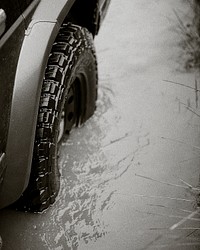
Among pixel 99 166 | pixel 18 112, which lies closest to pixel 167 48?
pixel 99 166

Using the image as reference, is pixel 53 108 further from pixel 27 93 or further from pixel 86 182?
pixel 86 182

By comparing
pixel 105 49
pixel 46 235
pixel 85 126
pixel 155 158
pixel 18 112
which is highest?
pixel 105 49

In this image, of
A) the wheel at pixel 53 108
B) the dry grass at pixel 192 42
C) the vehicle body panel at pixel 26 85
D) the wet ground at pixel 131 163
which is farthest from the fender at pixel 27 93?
the dry grass at pixel 192 42

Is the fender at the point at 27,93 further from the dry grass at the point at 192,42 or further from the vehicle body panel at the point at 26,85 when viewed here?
the dry grass at the point at 192,42

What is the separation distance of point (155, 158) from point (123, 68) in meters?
1.09

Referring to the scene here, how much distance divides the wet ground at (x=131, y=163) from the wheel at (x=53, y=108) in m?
0.18

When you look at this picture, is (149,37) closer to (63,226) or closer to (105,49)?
(105,49)

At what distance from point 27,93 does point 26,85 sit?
1.4 inches

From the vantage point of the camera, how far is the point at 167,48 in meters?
3.94

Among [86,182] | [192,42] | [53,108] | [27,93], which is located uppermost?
[192,42]

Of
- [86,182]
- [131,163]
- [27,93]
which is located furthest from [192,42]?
[27,93]

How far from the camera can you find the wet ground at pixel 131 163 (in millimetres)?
2369

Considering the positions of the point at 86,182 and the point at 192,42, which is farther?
the point at 192,42

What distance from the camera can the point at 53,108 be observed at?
7.29 feet
